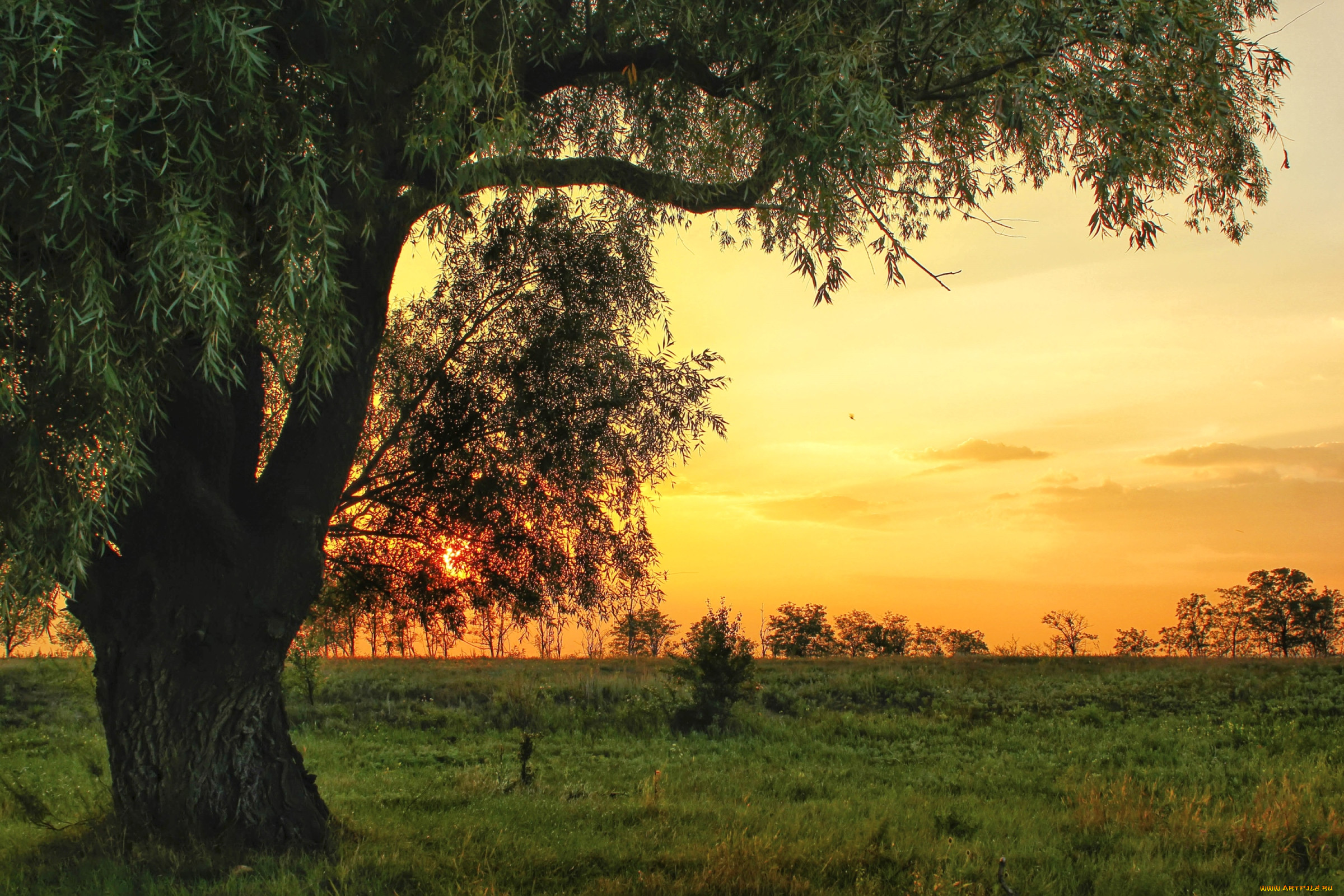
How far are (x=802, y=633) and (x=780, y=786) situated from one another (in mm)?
74411

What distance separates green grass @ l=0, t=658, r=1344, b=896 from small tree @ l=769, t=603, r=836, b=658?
188 feet

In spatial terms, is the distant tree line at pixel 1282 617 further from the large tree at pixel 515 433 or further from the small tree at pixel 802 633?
the large tree at pixel 515 433

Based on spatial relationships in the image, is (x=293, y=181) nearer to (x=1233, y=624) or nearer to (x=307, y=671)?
(x=307, y=671)

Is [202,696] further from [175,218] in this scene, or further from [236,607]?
[175,218]

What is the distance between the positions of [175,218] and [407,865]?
20.0 feet

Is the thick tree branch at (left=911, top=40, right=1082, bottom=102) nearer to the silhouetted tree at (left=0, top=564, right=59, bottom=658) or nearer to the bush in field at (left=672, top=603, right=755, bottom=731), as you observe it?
the silhouetted tree at (left=0, top=564, right=59, bottom=658)

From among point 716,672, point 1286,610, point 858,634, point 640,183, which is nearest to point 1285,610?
point 1286,610

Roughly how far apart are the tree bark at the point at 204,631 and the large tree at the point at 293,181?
0.09 feet

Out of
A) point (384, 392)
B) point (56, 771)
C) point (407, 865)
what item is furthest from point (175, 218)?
point (56, 771)

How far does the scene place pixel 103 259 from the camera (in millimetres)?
6527

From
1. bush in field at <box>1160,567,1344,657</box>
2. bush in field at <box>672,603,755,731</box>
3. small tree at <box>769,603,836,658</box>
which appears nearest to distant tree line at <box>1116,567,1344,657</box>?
bush in field at <box>1160,567,1344,657</box>

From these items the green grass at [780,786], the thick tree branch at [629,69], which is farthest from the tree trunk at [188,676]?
the thick tree branch at [629,69]

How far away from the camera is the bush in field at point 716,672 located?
2094 centimetres

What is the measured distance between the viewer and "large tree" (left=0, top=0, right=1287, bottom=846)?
6336mm
